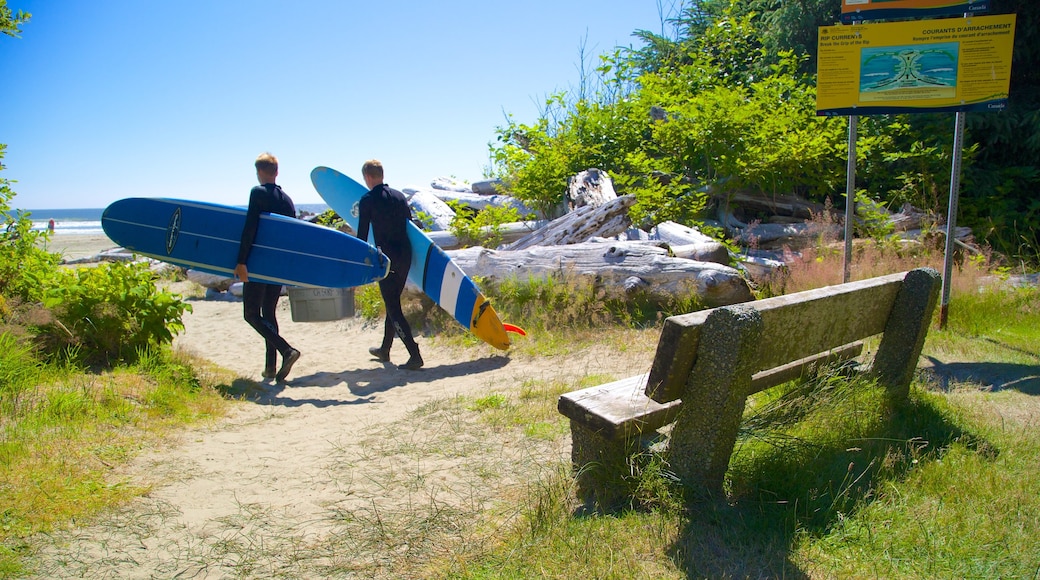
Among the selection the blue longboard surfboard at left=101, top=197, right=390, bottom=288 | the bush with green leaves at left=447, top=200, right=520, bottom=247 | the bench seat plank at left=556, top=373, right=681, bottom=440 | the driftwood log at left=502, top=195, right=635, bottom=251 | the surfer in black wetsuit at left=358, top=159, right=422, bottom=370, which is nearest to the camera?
the bench seat plank at left=556, top=373, right=681, bottom=440

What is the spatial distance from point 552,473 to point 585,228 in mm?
6113

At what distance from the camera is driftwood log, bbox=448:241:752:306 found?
7035 millimetres

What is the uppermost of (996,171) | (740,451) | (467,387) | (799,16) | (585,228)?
(799,16)

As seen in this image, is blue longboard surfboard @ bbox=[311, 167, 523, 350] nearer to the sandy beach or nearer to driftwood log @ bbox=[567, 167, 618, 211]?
the sandy beach

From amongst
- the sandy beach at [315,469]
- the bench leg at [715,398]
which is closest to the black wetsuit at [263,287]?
the sandy beach at [315,469]

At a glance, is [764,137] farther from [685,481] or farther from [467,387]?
[685,481]

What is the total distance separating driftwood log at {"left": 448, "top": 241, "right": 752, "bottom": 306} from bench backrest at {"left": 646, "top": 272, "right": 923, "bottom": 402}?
135 inches

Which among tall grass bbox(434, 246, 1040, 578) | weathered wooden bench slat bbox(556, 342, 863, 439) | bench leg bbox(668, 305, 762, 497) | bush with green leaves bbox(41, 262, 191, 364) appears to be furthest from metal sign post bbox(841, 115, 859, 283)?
bush with green leaves bbox(41, 262, 191, 364)

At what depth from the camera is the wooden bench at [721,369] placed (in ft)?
8.46

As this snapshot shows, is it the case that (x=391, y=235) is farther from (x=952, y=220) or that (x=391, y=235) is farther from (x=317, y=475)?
(x=952, y=220)

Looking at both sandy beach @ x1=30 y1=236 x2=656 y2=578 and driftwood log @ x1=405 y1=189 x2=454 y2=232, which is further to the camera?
driftwood log @ x1=405 y1=189 x2=454 y2=232

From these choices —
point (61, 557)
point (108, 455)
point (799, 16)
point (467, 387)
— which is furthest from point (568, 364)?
point (799, 16)

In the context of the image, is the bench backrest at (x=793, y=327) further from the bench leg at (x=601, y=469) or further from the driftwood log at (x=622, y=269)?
the driftwood log at (x=622, y=269)

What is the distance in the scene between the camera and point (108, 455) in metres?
3.72
